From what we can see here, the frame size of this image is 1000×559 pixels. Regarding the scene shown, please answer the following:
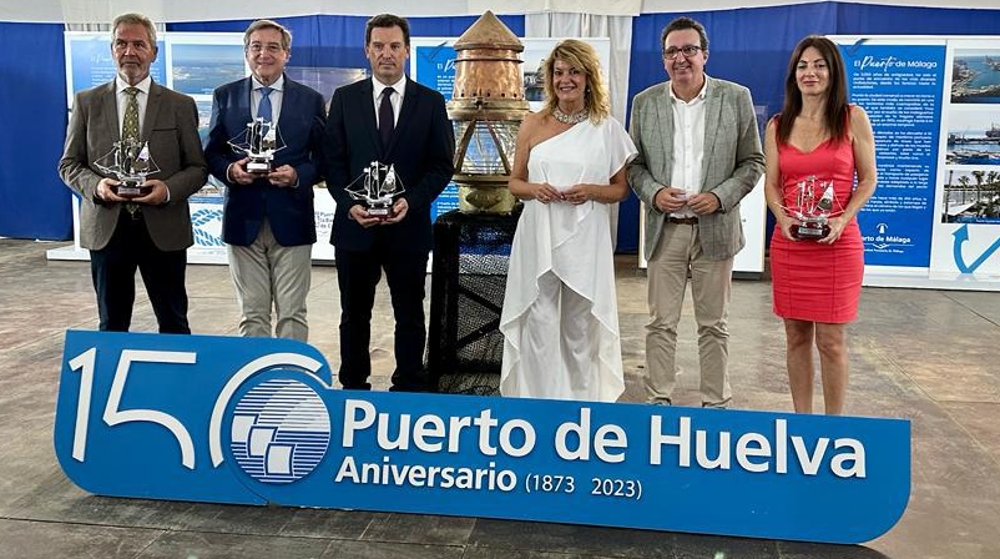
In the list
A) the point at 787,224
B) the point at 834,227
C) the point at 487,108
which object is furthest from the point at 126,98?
the point at 834,227

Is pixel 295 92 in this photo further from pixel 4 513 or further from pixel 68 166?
pixel 4 513

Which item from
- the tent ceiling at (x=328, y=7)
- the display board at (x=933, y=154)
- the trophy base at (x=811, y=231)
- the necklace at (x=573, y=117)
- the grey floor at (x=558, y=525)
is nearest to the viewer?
the grey floor at (x=558, y=525)

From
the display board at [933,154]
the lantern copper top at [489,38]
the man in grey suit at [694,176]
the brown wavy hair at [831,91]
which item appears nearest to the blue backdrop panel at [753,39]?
the display board at [933,154]

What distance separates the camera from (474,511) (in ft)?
9.12

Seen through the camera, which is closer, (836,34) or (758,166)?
(758,166)

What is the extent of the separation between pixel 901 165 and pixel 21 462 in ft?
20.8

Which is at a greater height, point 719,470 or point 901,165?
point 901,165

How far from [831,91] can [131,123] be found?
2.44 m

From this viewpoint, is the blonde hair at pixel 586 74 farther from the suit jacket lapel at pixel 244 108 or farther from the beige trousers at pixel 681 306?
the suit jacket lapel at pixel 244 108

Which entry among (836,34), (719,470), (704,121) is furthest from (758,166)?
(836,34)

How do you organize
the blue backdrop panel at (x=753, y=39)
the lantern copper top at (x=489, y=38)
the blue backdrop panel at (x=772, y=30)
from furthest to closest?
the blue backdrop panel at (x=753, y=39) < the blue backdrop panel at (x=772, y=30) < the lantern copper top at (x=489, y=38)

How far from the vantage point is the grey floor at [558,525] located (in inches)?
105

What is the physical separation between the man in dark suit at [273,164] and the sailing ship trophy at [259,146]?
0.06m

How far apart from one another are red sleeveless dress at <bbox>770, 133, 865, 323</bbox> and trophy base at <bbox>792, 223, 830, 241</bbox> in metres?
0.06
